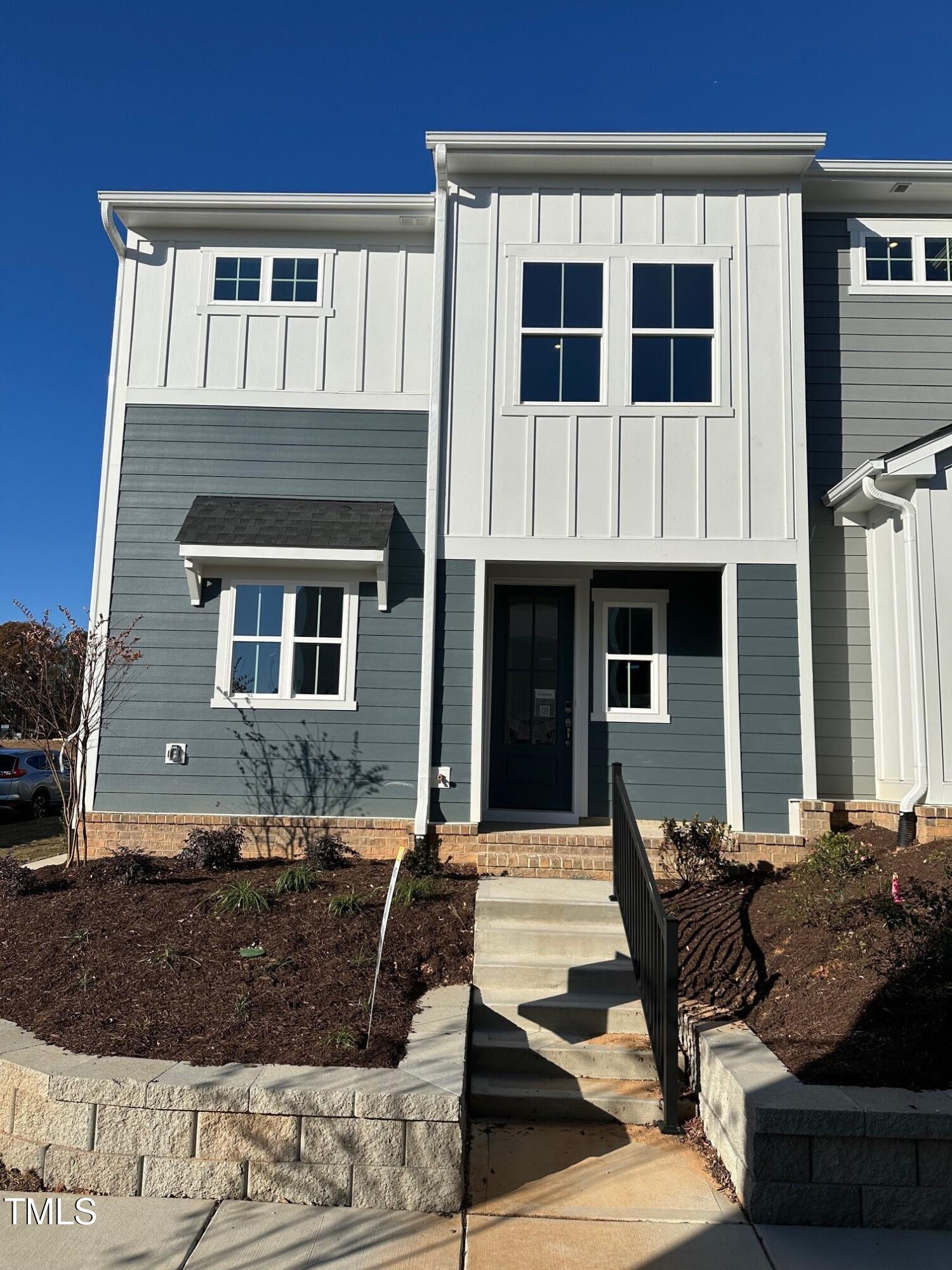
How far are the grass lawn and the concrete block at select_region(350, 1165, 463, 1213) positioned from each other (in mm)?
6812

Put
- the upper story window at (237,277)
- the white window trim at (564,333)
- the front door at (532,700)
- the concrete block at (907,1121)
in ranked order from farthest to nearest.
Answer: the upper story window at (237,277) < the front door at (532,700) < the white window trim at (564,333) < the concrete block at (907,1121)

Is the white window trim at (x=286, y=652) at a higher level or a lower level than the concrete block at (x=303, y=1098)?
higher

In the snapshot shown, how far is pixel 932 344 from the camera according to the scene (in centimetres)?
871

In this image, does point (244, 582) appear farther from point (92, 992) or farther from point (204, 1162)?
point (204, 1162)

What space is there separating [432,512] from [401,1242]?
5.80 metres

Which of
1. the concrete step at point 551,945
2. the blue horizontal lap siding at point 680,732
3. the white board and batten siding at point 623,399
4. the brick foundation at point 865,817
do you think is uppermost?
the white board and batten siding at point 623,399

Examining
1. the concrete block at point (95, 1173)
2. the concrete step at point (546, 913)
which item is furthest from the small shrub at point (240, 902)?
the concrete block at point (95, 1173)

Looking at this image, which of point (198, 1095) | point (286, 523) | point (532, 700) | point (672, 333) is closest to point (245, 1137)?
point (198, 1095)

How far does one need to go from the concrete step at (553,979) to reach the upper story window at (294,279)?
6.77m

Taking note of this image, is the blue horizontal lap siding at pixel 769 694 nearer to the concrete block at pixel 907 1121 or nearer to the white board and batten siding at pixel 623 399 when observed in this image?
the white board and batten siding at pixel 623 399

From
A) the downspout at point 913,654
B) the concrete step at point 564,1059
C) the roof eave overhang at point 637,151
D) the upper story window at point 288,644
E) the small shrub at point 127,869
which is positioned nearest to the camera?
the concrete step at point 564,1059

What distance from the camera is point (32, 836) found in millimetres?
13203

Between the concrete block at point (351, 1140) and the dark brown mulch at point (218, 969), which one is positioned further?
the dark brown mulch at point (218, 969)

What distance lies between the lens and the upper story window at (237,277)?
29.5 ft
